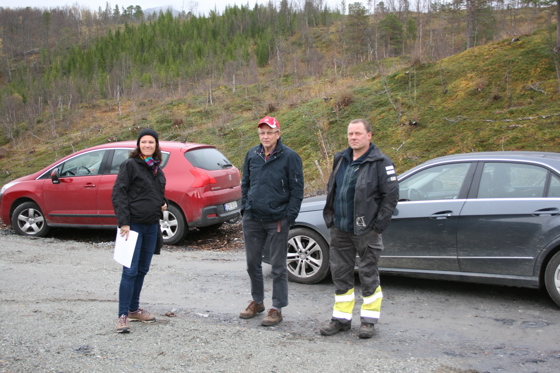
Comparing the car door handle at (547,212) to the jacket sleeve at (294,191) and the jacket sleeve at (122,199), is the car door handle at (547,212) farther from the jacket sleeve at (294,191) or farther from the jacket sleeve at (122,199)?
the jacket sleeve at (122,199)

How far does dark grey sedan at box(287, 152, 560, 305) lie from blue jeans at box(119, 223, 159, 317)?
2.15 meters

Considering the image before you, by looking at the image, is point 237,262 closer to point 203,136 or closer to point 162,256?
point 162,256

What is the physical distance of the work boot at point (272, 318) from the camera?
4.39 metres

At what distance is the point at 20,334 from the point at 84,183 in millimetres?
4945

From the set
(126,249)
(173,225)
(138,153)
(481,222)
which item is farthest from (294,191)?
(173,225)

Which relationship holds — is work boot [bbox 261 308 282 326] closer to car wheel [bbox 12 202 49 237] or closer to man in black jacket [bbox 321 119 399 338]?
man in black jacket [bbox 321 119 399 338]

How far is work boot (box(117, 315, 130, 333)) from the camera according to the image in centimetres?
407

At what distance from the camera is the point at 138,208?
164 inches

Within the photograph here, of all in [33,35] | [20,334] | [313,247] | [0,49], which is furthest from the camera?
[33,35]

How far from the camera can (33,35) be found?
122 meters

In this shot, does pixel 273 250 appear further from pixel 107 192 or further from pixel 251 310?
pixel 107 192

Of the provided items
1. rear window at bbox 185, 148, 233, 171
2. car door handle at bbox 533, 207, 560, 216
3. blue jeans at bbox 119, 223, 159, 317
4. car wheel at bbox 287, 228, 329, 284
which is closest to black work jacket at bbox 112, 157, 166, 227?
blue jeans at bbox 119, 223, 159, 317

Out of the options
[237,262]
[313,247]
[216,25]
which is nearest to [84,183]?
[237,262]

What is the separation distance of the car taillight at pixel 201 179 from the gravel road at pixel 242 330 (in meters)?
2.01
